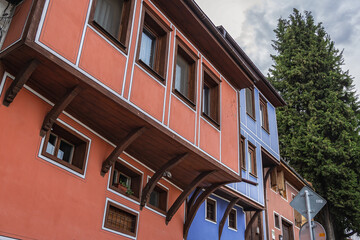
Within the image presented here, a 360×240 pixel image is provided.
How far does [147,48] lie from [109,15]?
5.15ft

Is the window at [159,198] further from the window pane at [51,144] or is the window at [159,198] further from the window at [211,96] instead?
the window pane at [51,144]

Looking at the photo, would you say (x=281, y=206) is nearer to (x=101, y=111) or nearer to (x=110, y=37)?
(x=101, y=111)

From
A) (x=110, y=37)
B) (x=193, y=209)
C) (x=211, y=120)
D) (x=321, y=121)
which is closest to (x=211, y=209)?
(x=193, y=209)

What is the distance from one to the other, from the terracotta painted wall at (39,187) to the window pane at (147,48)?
2.47 metres

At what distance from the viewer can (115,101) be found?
7.89m

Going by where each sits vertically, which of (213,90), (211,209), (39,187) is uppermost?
(213,90)

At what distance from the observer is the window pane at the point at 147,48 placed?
10.0 m

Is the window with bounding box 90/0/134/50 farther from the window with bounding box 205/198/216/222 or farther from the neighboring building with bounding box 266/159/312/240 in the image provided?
the neighboring building with bounding box 266/159/312/240

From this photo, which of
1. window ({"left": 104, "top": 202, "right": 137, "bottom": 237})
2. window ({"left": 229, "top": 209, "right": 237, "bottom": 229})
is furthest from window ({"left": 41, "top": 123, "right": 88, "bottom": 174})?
window ({"left": 229, "top": 209, "right": 237, "bottom": 229})

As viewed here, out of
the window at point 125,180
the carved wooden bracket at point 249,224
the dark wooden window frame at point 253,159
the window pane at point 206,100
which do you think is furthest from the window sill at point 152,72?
the carved wooden bracket at point 249,224

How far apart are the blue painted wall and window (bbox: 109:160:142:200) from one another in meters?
2.92

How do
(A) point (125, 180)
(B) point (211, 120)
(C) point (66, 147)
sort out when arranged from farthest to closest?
(B) point (211, 120)
(A) point (125, 180)
(C) point (66, 147)

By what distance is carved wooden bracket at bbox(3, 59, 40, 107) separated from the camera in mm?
6770

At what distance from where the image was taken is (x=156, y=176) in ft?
33.1
